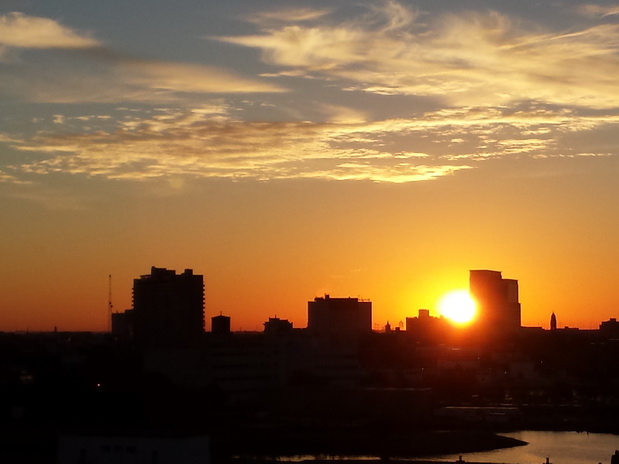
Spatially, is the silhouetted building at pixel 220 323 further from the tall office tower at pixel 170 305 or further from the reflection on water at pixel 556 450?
the reflection on water at pixel 556 450

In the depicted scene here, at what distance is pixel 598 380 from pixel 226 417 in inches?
1669

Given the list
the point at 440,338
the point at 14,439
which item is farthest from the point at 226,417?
the point at 440,338

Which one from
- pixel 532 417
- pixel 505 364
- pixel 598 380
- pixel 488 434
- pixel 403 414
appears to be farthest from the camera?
pixel 505 364

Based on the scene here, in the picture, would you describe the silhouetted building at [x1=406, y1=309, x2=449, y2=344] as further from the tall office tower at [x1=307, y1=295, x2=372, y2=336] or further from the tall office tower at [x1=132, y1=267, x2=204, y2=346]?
the tall office tower at [x1=132, y1=267, x2=204, y2=346]

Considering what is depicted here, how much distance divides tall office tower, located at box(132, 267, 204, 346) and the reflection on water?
38251 mm

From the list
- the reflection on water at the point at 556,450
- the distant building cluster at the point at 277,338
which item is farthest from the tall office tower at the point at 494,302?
the reflection on water at the point at 556,450

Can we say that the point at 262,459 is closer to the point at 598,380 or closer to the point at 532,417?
the point at 532,417

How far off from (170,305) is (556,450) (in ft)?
155

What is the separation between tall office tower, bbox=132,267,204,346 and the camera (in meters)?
86.5

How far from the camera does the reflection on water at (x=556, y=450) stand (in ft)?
135

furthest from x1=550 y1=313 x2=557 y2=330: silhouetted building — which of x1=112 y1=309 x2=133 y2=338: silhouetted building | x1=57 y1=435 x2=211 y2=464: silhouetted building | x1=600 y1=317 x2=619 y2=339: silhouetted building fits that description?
x1=57 y1=435 x2=211 y2=464: silhouetted building

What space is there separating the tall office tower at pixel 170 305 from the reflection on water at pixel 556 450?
125 ft

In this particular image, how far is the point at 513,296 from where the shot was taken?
166875 millimetres

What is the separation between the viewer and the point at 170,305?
287ft
